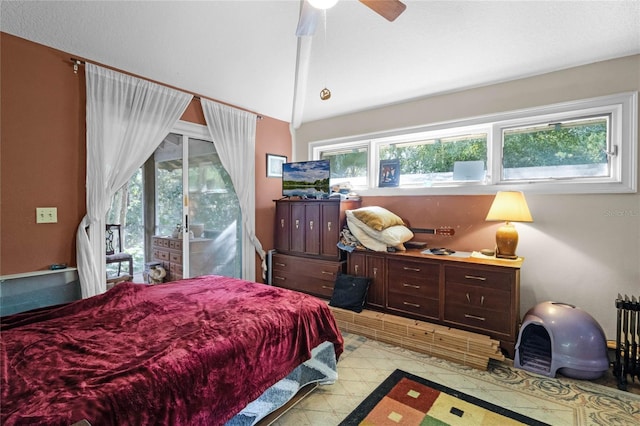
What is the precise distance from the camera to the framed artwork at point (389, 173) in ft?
12.5

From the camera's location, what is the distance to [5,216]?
2.22 meters

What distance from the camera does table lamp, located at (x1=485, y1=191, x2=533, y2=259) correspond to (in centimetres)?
268

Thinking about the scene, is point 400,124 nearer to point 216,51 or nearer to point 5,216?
point 216,51

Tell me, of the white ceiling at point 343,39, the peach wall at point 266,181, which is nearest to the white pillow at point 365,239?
the peach wall at point 266,181

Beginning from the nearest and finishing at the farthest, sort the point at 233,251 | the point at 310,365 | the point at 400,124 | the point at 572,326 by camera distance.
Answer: the point at 310,365, the point at 572,326, the point at 400,124, the point at 233,251

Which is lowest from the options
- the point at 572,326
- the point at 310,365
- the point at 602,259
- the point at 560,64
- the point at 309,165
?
the point at 310,365

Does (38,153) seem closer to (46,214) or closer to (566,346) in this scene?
(46,214)

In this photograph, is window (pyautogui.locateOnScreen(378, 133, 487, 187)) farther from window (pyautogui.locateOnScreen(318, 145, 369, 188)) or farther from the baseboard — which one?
the baseboard

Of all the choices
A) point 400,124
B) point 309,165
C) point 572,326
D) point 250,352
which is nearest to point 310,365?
point 250,352

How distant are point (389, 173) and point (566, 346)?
96.5 inches

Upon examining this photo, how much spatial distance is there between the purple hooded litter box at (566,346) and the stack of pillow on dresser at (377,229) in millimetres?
1333

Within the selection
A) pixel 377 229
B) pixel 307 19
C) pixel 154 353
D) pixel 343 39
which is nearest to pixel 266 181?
pixel 377 229

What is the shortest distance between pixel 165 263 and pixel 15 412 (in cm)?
255

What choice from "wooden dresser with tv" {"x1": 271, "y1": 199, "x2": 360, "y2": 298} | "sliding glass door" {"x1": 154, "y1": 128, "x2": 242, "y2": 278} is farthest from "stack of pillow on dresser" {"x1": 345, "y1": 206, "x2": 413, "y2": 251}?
"sliding glass door" {"x1": 154, "y1": 128, "x2": 242, "y2": 278}
